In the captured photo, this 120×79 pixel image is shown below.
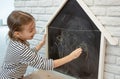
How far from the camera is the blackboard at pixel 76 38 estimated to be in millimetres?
1127

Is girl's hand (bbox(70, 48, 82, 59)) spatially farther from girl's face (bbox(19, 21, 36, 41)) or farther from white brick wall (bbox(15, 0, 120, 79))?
girl's face (bbox(19, 21, 36, 41))

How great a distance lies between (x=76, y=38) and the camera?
1.22 m

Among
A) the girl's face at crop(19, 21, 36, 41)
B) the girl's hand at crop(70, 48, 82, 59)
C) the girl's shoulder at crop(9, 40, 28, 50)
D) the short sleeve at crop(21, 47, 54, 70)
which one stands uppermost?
the girl's face at crop(19, 21, 36, 41)

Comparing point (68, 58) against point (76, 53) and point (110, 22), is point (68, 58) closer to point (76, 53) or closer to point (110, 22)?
point (76, 53)

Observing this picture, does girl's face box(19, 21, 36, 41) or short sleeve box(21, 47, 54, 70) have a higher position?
girl's face box(19, 21, 36, 41)

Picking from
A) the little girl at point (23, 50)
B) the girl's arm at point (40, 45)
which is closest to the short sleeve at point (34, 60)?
the little girl at point (23, 50)

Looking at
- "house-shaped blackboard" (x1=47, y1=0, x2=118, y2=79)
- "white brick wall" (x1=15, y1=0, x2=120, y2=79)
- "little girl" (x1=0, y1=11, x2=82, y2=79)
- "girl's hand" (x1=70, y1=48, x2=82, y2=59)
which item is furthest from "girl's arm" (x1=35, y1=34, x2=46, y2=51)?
"white brick wall" (x1=15, y1=0, x2=120, y2=79)

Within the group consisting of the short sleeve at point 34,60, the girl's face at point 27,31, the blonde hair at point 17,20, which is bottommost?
the short sleeve at point 34,60

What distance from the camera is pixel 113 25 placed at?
1.05 metres

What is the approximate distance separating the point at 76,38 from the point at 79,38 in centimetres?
2

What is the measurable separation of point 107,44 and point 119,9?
20 centimetres

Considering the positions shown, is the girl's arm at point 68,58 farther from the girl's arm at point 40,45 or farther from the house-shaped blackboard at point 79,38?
the girl's arm at point 40,45

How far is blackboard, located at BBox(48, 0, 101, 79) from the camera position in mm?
1127

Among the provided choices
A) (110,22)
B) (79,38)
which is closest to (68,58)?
(79,38)
